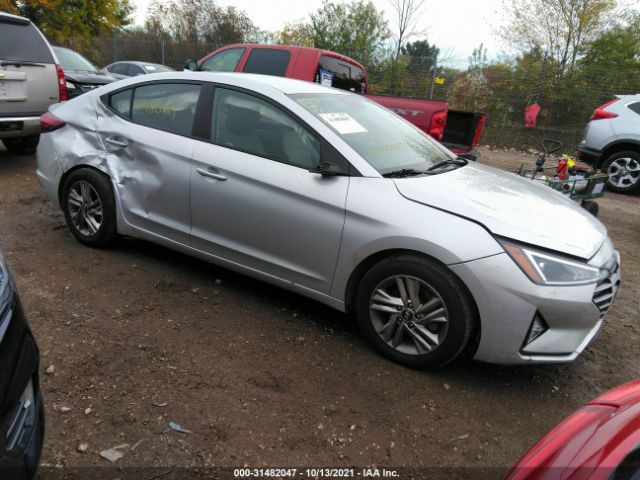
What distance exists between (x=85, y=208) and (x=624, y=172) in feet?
28.8

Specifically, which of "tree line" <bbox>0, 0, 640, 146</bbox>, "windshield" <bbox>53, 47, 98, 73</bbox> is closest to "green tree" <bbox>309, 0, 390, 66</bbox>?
"tree line" <bbox>0, 0, 640, 146</bbox>

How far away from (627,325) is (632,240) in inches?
108

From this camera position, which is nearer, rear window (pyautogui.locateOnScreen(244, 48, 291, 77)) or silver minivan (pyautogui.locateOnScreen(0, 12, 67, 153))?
silver minivan (pyautogui.locateOnScreen(0, 12, 67, 153))

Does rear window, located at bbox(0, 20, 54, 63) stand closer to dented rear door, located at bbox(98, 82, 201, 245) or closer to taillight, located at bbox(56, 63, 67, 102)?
taillight, located at bbox(56, 63, 67, 102)

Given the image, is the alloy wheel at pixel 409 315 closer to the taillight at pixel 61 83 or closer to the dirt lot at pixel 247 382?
the dirt lot at pixel 247 382

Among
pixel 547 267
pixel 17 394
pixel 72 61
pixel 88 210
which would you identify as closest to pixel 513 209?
pixel 547 267

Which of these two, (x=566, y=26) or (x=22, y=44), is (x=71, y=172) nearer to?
(x=22, y=44)

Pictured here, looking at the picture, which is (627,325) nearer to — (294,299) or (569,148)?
(294,299)

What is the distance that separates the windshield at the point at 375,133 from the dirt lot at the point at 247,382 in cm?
116

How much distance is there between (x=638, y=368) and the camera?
3.10 m

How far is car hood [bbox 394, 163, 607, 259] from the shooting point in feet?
8.42

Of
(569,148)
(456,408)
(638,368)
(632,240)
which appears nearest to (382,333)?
(456,408)

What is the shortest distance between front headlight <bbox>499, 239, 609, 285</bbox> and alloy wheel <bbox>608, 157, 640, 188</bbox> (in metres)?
7.41

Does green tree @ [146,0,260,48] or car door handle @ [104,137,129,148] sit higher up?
green tree @ [146,0,260,48]
